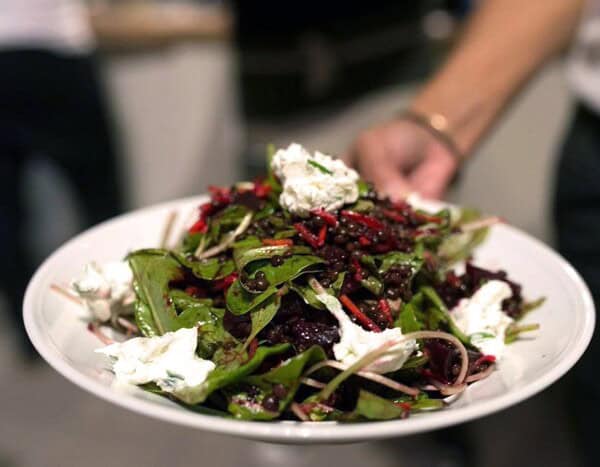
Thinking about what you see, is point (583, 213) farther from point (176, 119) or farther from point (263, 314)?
point (176, 119)

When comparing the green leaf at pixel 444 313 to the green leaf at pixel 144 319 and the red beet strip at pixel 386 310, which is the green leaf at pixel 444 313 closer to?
the red beet strip at pixel 386 310

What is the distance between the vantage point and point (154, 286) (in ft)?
3.33

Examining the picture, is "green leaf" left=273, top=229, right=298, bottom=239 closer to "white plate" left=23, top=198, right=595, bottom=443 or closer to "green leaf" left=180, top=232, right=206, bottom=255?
"green leaf" left=180, top=232, right=206, bottom=255

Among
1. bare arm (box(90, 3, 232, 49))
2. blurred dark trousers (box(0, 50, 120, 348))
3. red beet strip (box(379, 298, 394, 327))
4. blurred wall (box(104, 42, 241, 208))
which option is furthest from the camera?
blurred wall (box(104, 42, 241, 208))

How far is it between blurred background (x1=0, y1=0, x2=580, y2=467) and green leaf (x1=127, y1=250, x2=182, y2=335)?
95 cm

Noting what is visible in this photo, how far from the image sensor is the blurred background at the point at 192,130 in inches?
88.0

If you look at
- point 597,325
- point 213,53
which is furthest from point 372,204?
point 213,53

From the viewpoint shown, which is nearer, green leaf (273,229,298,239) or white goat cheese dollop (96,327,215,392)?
white goat cheese dollop (96,327,215,392)

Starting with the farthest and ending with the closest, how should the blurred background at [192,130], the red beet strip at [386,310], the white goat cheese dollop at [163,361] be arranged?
the blurred background at [192,130] < the red beet strip at [386,310] < the white goat cheese dollop at [163,361]

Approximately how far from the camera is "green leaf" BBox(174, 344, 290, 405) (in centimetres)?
81

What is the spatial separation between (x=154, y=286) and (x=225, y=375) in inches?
9.5

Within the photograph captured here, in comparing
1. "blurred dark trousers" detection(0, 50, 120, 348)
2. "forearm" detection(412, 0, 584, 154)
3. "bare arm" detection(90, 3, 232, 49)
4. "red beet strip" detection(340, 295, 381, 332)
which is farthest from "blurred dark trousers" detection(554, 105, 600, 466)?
"bare arm" detection(90, 3, 232, 49)

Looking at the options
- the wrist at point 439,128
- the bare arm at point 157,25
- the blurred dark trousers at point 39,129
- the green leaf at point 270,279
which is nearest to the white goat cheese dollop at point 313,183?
the green leaf at point 270,279

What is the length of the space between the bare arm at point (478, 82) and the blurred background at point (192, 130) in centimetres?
18
